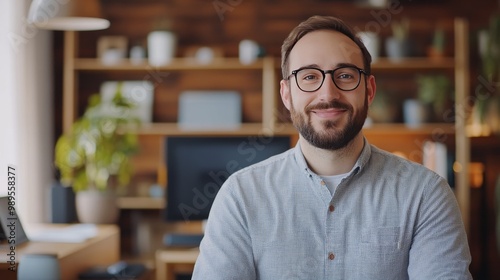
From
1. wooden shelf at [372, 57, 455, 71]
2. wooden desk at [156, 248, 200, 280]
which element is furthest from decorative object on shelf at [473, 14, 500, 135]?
wooden desk at [156, 248, 200, 280]

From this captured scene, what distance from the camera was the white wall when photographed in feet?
13.0

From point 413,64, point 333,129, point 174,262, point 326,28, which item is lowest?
point 174,262

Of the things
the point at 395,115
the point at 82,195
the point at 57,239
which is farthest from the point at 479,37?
the point at 57,239

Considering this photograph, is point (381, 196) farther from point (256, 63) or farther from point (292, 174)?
point (256, 63)

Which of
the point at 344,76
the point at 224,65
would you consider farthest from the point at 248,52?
the point at 344,76

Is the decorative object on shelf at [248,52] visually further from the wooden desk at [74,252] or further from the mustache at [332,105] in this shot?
the mustache at [332,105]

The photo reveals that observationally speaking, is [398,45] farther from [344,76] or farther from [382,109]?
[344,76]

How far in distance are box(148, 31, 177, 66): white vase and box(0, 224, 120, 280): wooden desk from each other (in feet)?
4.82

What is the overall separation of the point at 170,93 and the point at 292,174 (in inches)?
128

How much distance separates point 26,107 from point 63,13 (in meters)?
1.12

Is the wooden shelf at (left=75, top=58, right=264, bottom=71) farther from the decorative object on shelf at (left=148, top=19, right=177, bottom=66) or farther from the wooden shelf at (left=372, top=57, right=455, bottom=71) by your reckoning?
the wooden shelf at (left=372, top=57, right=455, bottom=71)

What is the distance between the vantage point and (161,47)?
15.3 ft

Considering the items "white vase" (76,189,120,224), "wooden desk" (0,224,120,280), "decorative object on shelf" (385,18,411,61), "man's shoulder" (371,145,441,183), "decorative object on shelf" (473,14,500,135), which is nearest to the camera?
"man's shoulder" (371,145,441,183)

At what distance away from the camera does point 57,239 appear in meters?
3.05
